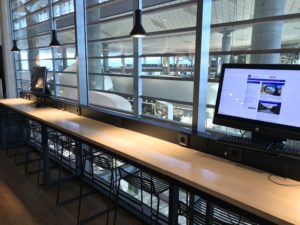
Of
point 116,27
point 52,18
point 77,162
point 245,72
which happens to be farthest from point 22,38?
point 245,72

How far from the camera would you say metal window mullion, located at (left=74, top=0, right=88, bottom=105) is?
359cm

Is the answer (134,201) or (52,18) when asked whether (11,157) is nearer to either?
(52,18)

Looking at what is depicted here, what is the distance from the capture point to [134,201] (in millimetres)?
2775

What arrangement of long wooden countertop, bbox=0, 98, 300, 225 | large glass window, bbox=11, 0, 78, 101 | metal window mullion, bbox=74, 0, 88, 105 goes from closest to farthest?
long wooden countertop, bbox=0, 98, 300, 225, metal window mullion, bbox=74, 0, 88, 105, large glass window, bbox=11, 0, 78, 101

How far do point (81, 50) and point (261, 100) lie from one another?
2.81m

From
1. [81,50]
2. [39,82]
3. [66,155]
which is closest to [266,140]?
[81,50]

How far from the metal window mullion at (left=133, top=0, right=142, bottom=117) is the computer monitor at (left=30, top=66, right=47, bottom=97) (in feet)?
5.74

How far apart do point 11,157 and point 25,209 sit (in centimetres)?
196

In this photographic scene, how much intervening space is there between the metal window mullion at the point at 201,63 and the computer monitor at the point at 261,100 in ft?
1.28

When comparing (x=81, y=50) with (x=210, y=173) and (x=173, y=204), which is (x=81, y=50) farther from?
(x=210, y=173)

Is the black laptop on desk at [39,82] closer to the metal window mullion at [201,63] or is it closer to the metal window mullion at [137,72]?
the metal window mullion at [137,72]

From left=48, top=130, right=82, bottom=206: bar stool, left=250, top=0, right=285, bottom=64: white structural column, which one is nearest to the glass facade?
left=250, top=0, right=285, bottom=64: white structural column

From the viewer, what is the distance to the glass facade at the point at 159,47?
2.00 metres

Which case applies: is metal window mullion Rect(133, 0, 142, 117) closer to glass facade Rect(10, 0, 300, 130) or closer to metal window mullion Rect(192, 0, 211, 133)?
glass facade Rect(10, 0, 300, 130)
